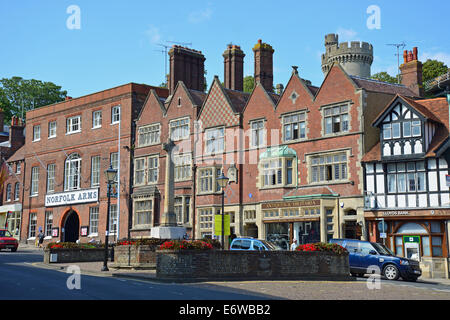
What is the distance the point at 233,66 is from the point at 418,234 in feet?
66.8

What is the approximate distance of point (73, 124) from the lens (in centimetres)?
5575

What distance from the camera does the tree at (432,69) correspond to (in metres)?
58.8

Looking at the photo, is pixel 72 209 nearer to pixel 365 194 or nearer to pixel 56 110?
pixel 56 110

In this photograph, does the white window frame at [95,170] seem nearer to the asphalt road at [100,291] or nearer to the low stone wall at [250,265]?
the low stone wall at [250,265]

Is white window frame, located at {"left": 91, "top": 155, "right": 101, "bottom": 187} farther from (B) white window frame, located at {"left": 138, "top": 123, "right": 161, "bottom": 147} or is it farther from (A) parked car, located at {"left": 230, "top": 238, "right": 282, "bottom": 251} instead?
(A) parked car, located at {"left": 230, "top": 238, "right": 282, "bottom": 251}

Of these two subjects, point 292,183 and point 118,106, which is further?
point 118,106

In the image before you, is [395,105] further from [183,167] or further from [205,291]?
[205,291]

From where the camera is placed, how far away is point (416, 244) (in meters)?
33.6

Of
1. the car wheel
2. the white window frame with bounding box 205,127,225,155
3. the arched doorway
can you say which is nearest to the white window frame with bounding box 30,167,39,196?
the arched doorway

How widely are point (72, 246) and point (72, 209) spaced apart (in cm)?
2045

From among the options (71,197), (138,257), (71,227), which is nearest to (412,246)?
(138,257)
